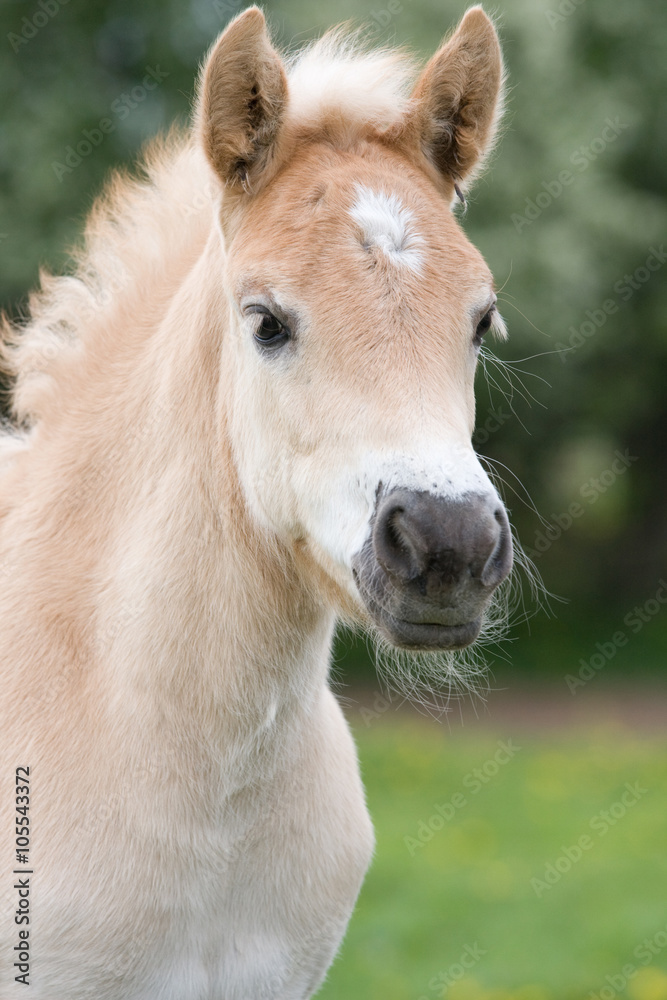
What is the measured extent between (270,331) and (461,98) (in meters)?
1.05

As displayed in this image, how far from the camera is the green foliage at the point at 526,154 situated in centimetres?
1083

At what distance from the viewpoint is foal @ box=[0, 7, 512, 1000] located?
A: 8.57 feet

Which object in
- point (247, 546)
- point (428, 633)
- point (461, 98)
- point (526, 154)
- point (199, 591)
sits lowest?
point (526, 154)

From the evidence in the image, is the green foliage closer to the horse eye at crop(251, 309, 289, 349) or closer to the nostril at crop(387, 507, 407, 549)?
the horse eye at crop(251, 309, 289, 349)

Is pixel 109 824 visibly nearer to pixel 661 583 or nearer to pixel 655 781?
pixel 655 781

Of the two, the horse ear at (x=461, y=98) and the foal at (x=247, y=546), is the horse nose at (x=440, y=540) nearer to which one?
the foal at (x=247, y=546)

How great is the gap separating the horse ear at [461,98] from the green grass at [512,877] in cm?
464

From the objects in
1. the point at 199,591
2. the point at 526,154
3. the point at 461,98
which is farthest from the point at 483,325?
the point at 526,154

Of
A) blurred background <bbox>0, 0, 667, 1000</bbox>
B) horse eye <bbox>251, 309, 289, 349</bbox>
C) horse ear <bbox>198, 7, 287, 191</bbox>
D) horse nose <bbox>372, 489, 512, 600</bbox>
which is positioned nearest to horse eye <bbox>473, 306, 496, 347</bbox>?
horse eye <bbox>251, 309, 289, 349</bbox>

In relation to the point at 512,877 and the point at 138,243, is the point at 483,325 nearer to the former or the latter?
the point at 138,243

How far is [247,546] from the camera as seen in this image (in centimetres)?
293

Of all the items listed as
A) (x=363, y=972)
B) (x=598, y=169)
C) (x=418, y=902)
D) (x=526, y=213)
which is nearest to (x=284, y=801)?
(x=363, y=972)

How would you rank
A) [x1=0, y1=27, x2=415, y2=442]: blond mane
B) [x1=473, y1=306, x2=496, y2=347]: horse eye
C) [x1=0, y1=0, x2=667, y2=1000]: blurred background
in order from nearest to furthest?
[x1=473, y1=306, x2=496, y2=347]: horse eye, [x1=0, y1=27, x2=415, y2=442]: blond mane, [x1=0, y1=0, x2=667, y2=1000]: blurred background

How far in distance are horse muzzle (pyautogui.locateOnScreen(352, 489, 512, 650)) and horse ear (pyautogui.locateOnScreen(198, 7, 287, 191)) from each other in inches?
45.3
